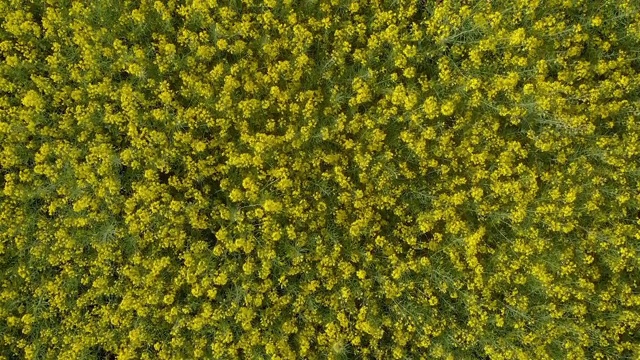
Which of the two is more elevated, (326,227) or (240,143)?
(240,143)

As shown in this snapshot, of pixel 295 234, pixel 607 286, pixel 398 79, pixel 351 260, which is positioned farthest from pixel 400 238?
pixel 607 286

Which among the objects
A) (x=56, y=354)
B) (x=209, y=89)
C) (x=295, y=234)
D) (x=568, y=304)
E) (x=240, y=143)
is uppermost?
(x=209, y=89)

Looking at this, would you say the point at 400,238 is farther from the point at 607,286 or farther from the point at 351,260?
the point at 607,286

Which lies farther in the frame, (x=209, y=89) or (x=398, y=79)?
(x=398, y=79)

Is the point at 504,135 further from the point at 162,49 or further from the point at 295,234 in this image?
the point at 162,49

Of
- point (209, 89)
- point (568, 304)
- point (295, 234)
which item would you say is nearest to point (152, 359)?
point (295, 234)

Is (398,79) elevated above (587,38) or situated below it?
below
